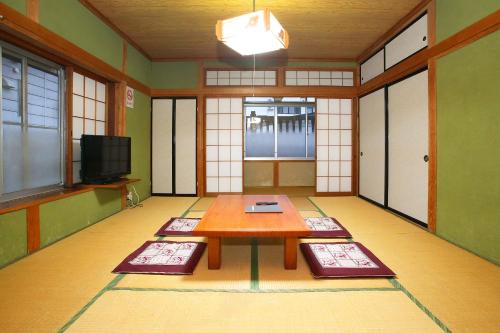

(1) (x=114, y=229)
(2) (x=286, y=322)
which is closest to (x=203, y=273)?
(2) (x=286, y=322)

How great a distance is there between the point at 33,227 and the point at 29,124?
1044 millimetres

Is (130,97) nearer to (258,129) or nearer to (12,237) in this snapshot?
(12,237)

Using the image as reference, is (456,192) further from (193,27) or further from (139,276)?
(193,27)

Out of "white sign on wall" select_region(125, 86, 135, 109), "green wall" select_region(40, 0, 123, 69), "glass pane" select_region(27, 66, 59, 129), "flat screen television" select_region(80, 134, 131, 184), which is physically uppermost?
"green wall" select_region(40, 0, 123, 69)

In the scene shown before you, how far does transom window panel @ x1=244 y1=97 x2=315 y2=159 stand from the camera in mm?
8086

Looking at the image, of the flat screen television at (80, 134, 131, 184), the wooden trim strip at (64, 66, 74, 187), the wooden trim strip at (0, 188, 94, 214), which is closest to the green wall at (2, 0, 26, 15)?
the wooden trim strip at (64, 66, 74, 187)

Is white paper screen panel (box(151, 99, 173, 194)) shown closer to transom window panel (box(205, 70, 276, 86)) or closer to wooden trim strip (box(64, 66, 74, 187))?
transom window panel (box(205, 70, 276, 86))

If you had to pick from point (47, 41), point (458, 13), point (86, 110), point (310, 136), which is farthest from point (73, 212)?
point (310, 136)

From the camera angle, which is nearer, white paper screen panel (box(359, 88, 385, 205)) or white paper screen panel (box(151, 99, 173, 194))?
white paper screen panel (box(359, 88, 385, 205))

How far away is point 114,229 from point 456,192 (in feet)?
12.4

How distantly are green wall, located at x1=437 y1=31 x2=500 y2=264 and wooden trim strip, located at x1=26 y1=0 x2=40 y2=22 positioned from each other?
13.3ft

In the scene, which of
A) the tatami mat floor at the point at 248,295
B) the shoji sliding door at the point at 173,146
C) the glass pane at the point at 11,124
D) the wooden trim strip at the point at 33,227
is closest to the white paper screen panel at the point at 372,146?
the tatami mat floor at the point at 248,295

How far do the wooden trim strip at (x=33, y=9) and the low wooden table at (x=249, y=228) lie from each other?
240 cm

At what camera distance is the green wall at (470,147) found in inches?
94.7
